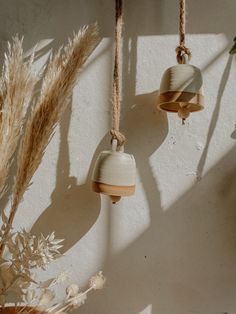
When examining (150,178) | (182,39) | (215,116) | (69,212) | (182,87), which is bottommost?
(69,212)

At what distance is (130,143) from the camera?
3.51 ft

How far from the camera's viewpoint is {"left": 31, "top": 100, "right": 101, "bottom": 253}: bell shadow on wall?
3.50 feet

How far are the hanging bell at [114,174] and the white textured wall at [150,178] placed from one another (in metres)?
0.18

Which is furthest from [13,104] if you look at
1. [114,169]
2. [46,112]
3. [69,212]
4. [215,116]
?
[215,116]

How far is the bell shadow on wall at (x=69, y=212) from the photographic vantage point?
1065 mm

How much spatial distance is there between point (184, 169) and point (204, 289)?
0.40m

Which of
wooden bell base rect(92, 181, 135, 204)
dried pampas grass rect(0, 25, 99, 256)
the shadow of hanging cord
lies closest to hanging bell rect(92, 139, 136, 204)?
wooden bell base rect(92, 181, 135, 204)

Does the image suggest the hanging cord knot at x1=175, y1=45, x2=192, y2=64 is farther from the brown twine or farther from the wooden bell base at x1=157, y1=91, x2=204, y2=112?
the wooden bell base at x1=157, y1=91, x2=204, y2=112

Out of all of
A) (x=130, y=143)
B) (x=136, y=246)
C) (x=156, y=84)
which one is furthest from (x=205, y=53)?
(x=136, y=246)

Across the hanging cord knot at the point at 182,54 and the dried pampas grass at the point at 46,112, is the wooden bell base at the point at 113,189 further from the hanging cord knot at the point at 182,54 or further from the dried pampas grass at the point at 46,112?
the hanging cord knot at the point at 182,54

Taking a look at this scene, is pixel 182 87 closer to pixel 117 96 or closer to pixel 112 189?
pixel 117 96

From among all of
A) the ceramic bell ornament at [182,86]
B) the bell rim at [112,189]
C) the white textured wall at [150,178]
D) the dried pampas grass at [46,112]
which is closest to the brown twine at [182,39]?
the ceramic bell ornament at [182,86]

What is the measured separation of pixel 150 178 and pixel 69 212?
29cm

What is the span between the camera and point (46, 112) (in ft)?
2.75
